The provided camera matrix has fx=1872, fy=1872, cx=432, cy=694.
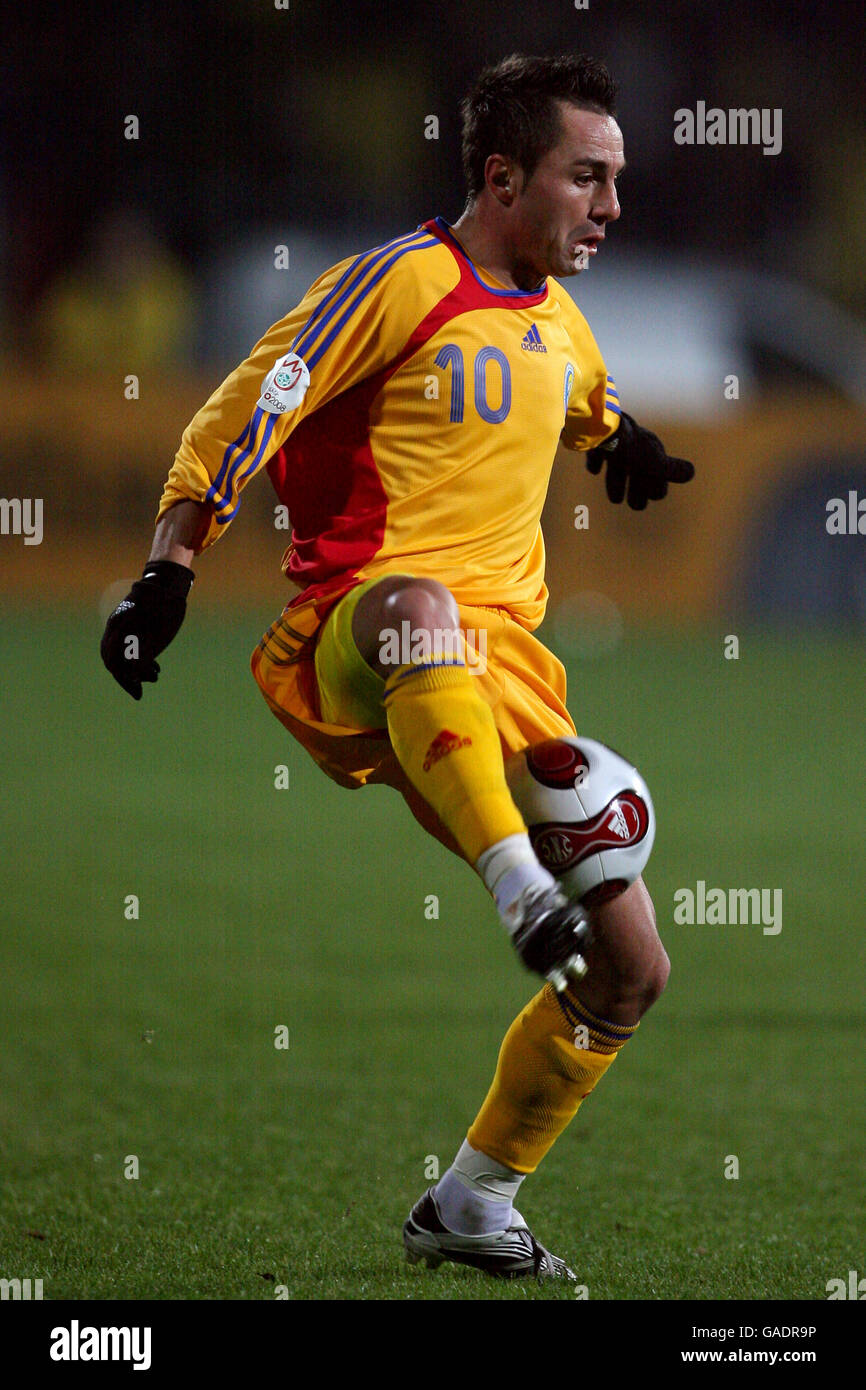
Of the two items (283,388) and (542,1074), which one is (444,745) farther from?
(542,1074)

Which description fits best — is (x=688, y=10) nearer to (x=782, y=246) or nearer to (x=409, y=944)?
(x=782, y=246)

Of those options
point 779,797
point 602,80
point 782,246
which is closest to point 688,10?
point 782,246

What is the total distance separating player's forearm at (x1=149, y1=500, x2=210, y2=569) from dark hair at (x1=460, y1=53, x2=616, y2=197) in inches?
33.2

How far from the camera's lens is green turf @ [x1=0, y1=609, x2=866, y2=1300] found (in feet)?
12.2

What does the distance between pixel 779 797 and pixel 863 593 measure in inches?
269

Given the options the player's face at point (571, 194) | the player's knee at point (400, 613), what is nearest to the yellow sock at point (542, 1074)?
the player's knee at point (400, 613)

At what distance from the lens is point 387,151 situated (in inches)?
800

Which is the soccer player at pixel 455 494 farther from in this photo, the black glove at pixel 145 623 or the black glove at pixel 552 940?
the black glove at pixel 552 940

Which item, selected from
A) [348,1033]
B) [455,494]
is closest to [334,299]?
[455,494]

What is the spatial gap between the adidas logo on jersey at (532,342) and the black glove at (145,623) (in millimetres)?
780

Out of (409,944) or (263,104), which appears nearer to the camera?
(409,944)

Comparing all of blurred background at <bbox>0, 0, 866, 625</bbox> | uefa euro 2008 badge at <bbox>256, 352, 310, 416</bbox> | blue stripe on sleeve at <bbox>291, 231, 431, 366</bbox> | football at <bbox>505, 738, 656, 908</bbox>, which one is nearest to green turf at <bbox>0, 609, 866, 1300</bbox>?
football at <bbox>505, 738, 656, 908</bbox>

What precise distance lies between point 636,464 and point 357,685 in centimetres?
120

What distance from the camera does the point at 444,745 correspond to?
2.96 meters
